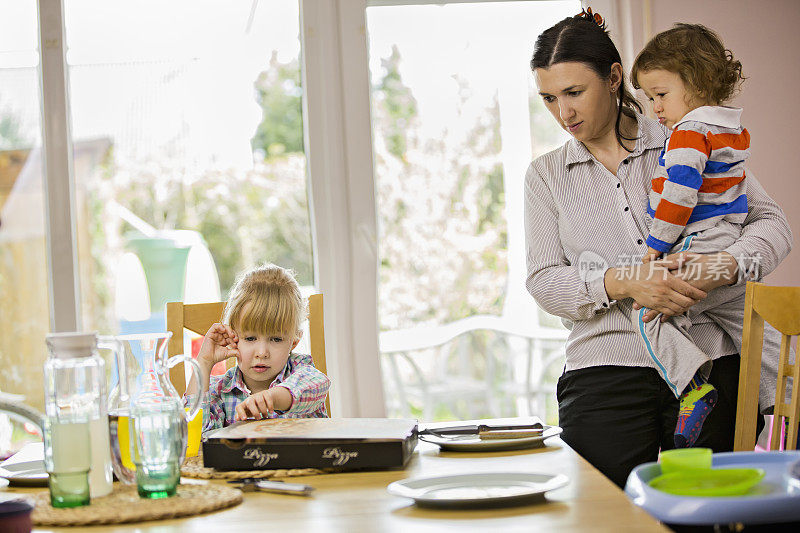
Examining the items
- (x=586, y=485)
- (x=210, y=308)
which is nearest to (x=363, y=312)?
(x=210, y=308)

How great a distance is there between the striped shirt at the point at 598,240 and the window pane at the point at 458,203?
2.93 feet

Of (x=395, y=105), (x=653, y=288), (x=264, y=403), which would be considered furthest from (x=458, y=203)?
(x=264, y=403)

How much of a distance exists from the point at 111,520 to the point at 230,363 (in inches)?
38.4

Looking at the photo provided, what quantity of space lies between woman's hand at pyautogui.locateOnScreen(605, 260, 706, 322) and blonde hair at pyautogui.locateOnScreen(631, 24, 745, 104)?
0.45m

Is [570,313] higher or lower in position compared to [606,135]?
lower

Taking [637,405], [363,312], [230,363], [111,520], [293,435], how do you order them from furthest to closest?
[363,312], [230,363], [637,405], [293,435], [111,520]

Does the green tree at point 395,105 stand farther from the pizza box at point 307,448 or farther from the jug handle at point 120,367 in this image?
the jug handle at point 120,367

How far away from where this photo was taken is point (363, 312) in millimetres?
2830

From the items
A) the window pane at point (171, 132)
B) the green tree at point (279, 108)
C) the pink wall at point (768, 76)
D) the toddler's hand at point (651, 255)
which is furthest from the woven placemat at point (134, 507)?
the pink wall at point (768, 76)

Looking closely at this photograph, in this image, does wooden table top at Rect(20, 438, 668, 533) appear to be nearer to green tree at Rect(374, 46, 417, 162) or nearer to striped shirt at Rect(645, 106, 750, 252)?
striped shirt at Rect(645, 106, 750, 252)

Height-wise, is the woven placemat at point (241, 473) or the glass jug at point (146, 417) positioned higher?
the glass jug at point (146, 417)

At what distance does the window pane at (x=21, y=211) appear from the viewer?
2799 millimetres

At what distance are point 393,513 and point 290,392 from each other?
0.65 meters

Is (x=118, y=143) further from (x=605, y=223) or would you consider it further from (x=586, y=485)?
(x=586, y=485)
